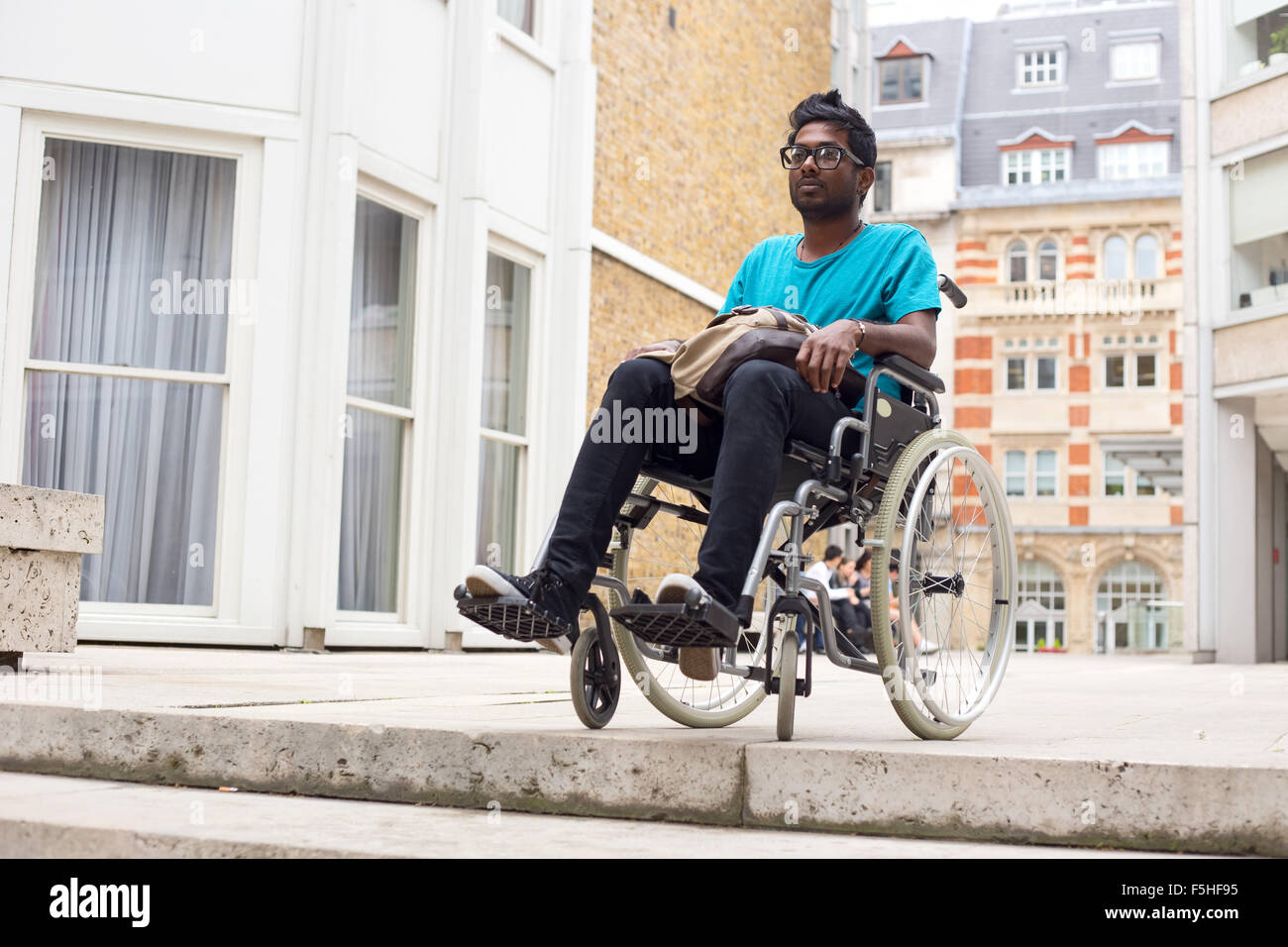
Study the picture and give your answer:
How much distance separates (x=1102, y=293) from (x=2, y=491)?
143ft

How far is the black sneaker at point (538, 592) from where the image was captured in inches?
128

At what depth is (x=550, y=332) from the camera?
469 inches

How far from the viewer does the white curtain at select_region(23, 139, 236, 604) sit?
8.55 metres

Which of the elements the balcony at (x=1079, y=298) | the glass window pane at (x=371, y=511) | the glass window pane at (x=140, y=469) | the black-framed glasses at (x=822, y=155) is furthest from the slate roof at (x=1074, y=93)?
the black-framed glasses at (x=822, y=155)

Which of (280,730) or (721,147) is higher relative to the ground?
(721,147)

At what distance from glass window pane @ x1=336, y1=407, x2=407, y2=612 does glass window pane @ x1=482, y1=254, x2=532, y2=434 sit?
1231 millimetres

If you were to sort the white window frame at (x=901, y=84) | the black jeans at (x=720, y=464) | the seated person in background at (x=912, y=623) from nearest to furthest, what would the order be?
the black jeans at (x=720, y=464) → the seated person in background at (x=912, y=623) → the white window frame at (x=901, y=84)

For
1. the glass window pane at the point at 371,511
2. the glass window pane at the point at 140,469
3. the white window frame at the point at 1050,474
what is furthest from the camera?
the white window frame at the point at 1050,474

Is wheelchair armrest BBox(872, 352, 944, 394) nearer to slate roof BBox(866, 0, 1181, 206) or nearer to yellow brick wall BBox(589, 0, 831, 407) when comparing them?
yellow brick wall BBox(589, 0, 831, 407)

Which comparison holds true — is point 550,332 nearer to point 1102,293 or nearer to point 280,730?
point 280,730

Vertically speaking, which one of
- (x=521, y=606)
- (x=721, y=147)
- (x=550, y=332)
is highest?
(x=721, y=147)

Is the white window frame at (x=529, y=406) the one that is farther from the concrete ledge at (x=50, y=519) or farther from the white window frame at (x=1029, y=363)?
the white window frame at (x=1029, y=363)

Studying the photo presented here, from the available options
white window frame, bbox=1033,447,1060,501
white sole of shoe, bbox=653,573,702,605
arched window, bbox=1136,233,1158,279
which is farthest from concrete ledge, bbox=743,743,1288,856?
arched window, bbox=1136,233,1158,279

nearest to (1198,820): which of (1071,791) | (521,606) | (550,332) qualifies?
(1071,791)
